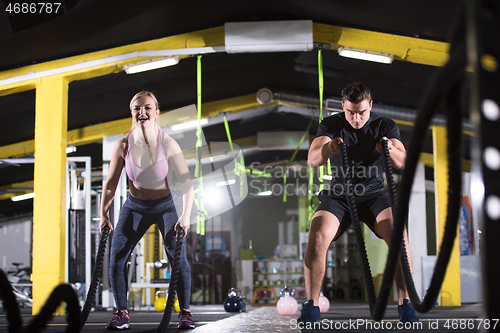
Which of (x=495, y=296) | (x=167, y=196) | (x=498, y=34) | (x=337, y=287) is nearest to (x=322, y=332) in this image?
(x=167, y=196)

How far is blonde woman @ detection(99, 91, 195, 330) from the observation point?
109 inches

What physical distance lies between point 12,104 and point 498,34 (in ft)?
22.7


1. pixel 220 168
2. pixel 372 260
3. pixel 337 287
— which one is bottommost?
pixel 337 287

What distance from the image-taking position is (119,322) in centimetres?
271

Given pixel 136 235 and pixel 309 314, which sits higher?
pixel 136 235

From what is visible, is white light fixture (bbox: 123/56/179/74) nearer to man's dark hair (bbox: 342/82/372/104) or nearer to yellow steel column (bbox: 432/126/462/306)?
man's dark hair (bbox: 342/82/372/104)

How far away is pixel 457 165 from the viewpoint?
Result: 3.40ft

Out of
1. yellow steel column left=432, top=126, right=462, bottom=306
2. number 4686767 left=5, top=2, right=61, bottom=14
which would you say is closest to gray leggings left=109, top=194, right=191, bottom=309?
number 4686767 left=5, top=2, right=61, bottom=14

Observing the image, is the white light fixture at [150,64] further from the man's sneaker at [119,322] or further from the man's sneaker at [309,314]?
the man's sneaker at [309,314]

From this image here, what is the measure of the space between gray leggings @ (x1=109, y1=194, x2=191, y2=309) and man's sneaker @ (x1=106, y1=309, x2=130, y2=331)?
→ 6 centimetres

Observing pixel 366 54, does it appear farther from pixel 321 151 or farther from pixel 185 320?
pixel 185 320

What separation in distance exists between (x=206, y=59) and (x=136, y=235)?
12.8 ft

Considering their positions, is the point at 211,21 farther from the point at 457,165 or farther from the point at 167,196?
the point at 457,165

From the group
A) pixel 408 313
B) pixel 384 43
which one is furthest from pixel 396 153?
pixel 384 43
